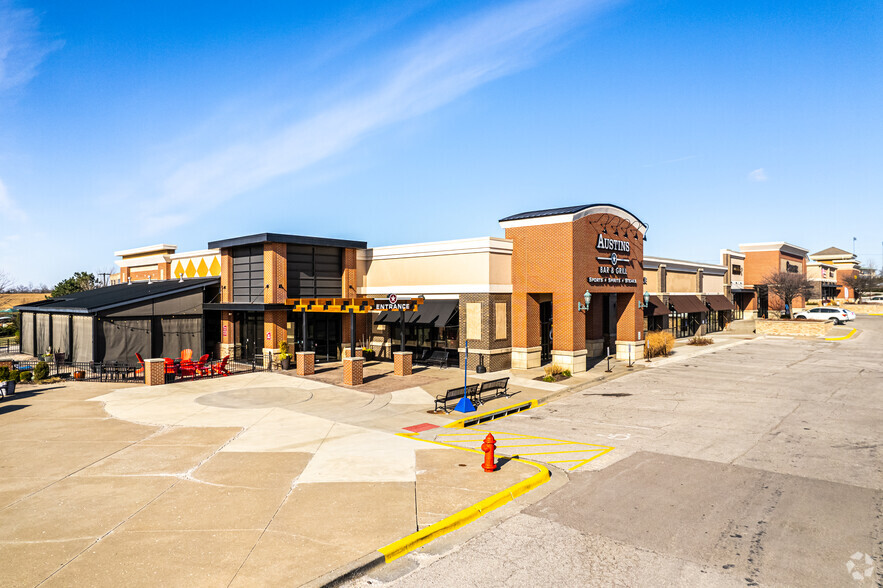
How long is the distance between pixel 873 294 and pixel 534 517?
156265 mm

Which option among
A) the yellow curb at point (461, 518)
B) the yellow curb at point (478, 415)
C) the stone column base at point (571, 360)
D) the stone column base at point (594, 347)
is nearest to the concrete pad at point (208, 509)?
the yellow curb at point (461, 518)

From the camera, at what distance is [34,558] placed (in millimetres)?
8672

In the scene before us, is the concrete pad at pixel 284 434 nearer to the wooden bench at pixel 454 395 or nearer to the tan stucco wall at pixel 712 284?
the wooden bench at pixel 454 395

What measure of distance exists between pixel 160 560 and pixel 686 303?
49.2 meters

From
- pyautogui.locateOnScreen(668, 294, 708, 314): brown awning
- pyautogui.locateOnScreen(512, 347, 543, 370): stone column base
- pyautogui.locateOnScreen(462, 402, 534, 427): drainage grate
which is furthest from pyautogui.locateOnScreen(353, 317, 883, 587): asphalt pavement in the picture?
pyautogui.locateOnScreen(668, 294, 708, 314): brown awning

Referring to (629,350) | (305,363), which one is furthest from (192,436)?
(629,350)

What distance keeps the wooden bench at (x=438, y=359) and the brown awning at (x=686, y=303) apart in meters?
25.0

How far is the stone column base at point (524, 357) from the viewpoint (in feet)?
101

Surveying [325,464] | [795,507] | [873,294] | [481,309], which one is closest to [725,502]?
[795,507]

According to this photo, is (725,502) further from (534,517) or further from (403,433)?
(403,433)

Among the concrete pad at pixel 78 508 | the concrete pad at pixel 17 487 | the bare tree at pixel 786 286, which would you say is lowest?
the concrete pad at pixel 78 508

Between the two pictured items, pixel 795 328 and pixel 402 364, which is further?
pixel 795 328

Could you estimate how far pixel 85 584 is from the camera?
791 centimetres

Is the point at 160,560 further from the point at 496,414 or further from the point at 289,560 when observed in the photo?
the point at 496,414
